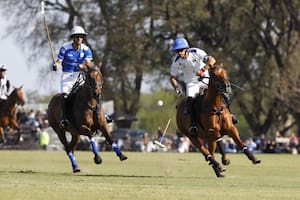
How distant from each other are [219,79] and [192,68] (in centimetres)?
152

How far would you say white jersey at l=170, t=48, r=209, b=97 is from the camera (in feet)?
61.5

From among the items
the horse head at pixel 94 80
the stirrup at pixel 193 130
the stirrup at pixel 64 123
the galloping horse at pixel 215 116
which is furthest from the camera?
the stirrup at pixel 64 123

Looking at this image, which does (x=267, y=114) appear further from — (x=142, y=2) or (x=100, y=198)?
(x=100, y=198)

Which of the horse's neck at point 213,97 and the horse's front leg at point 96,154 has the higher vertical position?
the horse's neck at point 213,97

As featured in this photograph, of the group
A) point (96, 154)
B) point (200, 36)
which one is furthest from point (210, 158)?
point (200, 36)

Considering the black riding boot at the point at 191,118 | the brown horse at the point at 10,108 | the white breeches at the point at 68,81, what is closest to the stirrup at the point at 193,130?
the black riding boot at the point at 191,118

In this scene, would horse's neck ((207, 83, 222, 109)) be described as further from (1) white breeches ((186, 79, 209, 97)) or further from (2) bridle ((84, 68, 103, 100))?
(2) bridle ((84, 68, 103, 100))

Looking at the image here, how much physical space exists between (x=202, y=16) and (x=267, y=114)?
8.41 meters

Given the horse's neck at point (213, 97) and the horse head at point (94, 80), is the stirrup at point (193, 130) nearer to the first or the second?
the horse's neck at point (213, 97)

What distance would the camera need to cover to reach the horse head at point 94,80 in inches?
712

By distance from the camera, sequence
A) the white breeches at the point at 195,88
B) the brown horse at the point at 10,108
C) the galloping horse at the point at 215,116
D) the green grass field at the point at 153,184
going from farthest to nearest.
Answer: the brown horse at the point at 10,108 → the white breeches at the point at 195,88 → the galloping horse at the point at 215,116 → the green grass field at the point at 153,184

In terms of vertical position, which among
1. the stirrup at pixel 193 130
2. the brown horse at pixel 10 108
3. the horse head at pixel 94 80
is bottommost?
the brown horse at pixel 10 108

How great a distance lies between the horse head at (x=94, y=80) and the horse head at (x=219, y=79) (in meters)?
2.15

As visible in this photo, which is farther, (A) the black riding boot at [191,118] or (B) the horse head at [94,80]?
(A) the black riding boot at [191,118]
